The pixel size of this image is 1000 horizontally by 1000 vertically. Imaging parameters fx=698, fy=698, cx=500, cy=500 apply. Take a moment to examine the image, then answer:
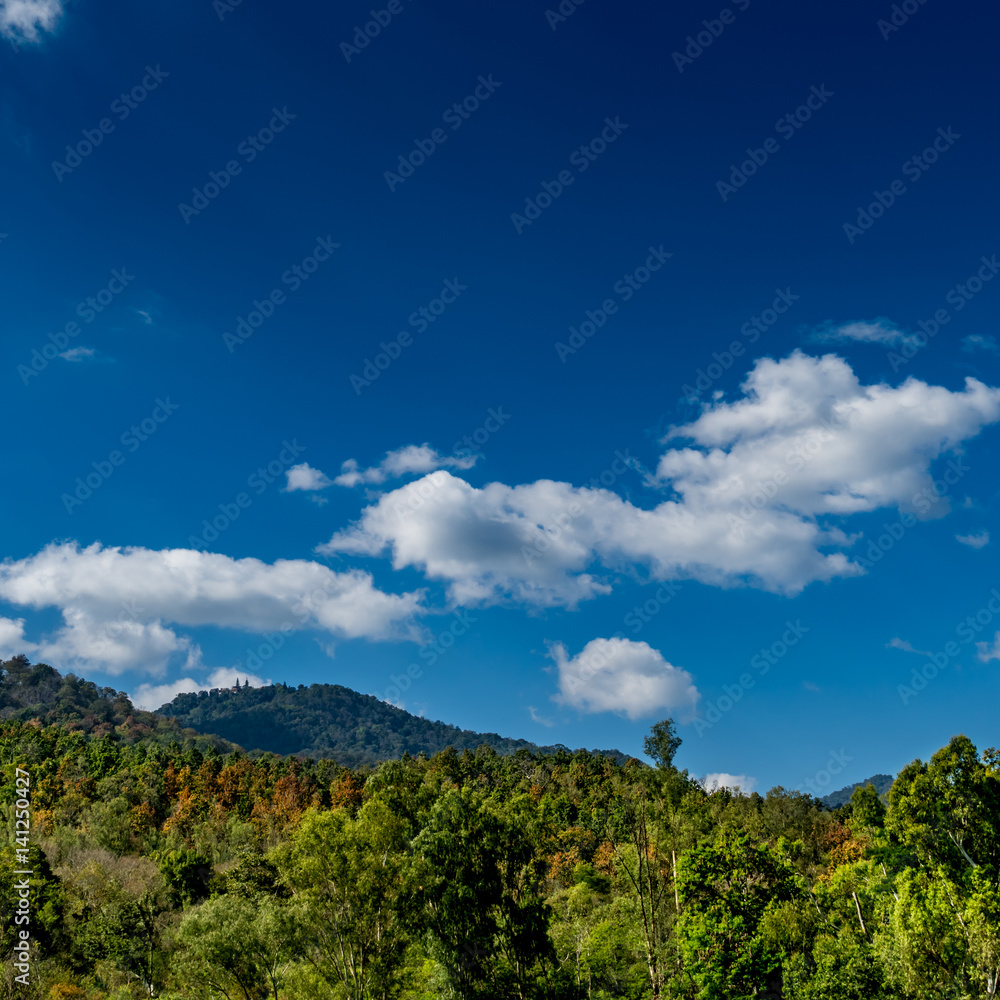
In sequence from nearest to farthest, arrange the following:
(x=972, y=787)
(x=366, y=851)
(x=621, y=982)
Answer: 1. (x=366, y=851)
2. (x=972, y=787)
3. (x=621, y=982)

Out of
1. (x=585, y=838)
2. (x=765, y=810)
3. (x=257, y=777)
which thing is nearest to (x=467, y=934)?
(x=585, y=838)

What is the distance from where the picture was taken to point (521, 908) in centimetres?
3300

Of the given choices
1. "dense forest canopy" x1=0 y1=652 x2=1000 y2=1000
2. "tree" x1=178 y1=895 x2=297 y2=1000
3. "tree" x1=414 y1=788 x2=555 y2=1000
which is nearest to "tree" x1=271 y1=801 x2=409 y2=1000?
"dense forest canopy" x1=0 y1=652 x2=1000 y2=1000

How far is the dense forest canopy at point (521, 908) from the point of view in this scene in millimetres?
30438

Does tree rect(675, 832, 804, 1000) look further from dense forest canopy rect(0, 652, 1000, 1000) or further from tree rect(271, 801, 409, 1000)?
tree rect(271, 801, 409, 1000)

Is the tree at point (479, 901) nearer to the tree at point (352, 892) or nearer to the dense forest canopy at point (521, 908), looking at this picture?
the dense forest canopy at point (521, 908)

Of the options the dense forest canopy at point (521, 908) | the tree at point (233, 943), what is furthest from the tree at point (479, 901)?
the tree at point (233, 943)

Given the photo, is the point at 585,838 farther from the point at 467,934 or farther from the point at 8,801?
the point at 8,801

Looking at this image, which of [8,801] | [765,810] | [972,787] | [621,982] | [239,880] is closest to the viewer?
[972,787]

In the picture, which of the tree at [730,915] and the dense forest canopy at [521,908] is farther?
the tree at [730,915]

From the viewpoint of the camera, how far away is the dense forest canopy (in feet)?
99.9

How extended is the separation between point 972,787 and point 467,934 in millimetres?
29904

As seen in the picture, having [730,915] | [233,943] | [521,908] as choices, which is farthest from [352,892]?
[730,915]

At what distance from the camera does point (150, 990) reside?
44156 mm
